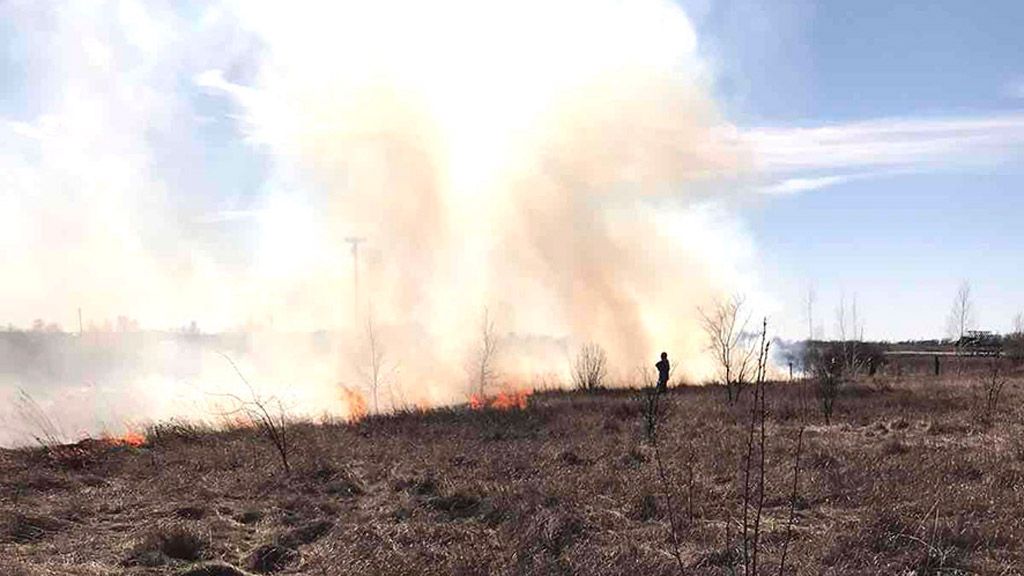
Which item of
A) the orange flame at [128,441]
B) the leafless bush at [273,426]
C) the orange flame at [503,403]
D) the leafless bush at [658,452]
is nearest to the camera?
the leafless bush at [658,452]

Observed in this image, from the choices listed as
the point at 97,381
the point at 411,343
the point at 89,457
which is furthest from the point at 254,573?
the point at 97,381

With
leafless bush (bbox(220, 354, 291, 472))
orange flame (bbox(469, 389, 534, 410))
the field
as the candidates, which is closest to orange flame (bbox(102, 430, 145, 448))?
the field

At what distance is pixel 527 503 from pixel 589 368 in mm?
28385

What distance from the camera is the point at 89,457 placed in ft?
47.1

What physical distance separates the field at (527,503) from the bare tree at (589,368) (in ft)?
63.6

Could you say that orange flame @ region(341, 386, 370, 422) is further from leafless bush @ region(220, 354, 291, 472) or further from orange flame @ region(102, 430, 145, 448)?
orange flame @ region(102, 430, 145, 448)

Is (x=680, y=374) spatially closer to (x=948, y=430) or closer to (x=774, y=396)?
(x=774, y=396)

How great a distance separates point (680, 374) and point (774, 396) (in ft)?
62.7

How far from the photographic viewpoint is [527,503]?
9.33 metres

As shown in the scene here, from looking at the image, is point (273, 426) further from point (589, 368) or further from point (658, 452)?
point (589, 368)

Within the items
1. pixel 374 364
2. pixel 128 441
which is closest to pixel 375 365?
pixel 374 364

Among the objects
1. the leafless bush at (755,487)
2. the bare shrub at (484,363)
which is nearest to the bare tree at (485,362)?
the bare shrub at (484,363)

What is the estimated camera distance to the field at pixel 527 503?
23.9 ft

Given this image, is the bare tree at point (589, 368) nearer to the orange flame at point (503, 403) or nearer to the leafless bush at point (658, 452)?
the orange flame at point (503, 403)
